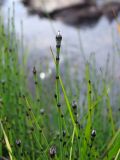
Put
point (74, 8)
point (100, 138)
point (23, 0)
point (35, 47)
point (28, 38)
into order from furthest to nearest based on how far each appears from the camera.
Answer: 1. point (23, 0)
2. point (74, 8)
3. point (28, 38)
4. point (35, 47)
5. point (100, 138)

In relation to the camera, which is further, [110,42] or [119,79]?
[110,42]

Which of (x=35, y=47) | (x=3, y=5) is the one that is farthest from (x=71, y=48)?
(x=3, y=5)

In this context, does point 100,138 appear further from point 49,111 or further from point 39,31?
point 39,31

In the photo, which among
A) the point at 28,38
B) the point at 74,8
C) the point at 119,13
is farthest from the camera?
the point at 74,8

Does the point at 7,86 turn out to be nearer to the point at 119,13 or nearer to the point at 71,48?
the point at 71,48

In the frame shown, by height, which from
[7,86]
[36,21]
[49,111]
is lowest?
[49,111]

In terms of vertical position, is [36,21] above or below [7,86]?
above
